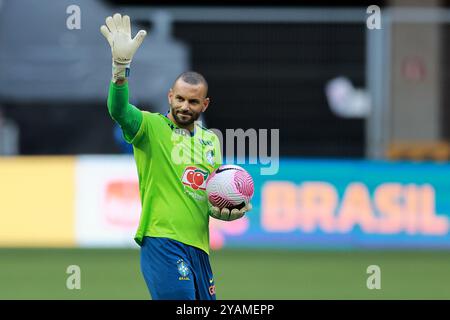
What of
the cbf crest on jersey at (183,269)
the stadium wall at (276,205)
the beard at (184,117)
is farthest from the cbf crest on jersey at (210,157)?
the stadium wall at (276,205)

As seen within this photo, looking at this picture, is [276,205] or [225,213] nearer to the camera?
[225,213]

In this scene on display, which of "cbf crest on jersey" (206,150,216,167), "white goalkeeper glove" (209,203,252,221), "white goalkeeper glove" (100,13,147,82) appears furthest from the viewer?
"cbf crest on jersey" (206,150,216,167)

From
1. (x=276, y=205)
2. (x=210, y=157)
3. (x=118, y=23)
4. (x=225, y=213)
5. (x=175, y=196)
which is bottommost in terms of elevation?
(x=276, y=205)

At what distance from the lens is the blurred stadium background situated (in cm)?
1606

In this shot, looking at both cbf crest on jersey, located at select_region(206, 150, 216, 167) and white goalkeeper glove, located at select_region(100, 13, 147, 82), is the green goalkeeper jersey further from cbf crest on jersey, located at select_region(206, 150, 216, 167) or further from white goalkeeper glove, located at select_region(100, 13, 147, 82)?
white goalkeeper glove, located at select_region(100, 13, 147, 82)

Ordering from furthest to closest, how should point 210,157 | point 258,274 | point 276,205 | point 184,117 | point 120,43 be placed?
1. point 276,205
2. point 258,274
3. point 210,157
4. point 184,117
5. point 120,43

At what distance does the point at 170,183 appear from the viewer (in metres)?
7.86

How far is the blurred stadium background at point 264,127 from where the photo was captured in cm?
1606

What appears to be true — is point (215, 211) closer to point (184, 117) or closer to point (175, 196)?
point (175, 196)

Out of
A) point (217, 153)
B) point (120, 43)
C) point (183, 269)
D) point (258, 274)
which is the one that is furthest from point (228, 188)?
point (258, 274)

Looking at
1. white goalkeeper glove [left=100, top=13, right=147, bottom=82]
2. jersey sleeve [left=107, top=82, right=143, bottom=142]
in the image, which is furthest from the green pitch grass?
white goalkeeper glove [left=100, top=13, right=147, bottom=82]

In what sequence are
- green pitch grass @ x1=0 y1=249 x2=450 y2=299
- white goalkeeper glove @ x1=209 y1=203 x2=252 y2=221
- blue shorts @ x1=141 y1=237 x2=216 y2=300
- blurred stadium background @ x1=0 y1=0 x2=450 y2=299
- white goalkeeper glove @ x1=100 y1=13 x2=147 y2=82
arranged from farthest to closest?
blurred stadium background @ x1=0 y1=0 x2=450 y2=299, green pitch grass @ x1=0 y1=249 x2=450 y2=299, white goalkeeper glove @ x1=209 y1=203 x2=252 y2=221, blue shorts @ x1=141 y1=237 x2=216 y2=300, white goalkeeper glove @ x1=100 y1=13 x2=147 y2=82

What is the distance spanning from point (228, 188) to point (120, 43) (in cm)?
122

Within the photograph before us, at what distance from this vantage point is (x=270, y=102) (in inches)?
734
